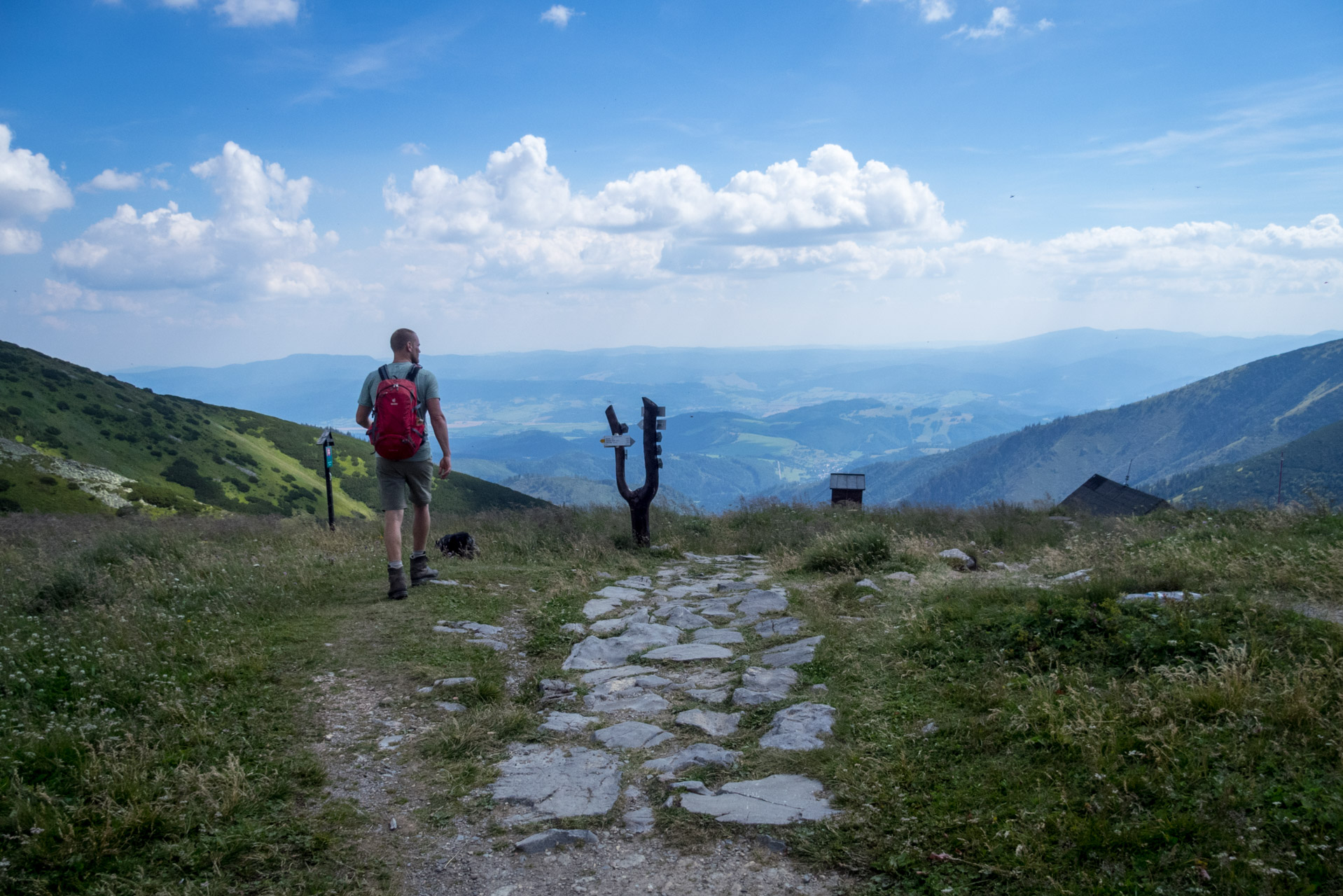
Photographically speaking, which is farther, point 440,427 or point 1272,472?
point 1272,472

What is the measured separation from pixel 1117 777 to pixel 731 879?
1.78 m

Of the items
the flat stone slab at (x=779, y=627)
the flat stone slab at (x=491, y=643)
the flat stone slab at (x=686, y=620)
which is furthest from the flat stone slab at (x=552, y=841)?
the flat stone slab at (x=686, y=620)

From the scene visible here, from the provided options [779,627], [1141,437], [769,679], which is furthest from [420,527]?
[1141,437]

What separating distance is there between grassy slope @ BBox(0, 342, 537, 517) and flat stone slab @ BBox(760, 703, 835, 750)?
2885 centimetres

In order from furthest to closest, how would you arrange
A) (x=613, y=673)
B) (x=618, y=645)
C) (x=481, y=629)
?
(x=481, y=629) < (x=618, y=645) < (x=613, y=673)

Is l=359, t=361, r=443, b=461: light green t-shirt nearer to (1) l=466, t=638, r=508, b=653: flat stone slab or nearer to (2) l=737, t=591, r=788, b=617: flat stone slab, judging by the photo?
(1) l=466, t=638, r=508, b=653: flat stone slab

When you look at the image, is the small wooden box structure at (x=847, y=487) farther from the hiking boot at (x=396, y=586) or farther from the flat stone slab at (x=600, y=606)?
the hiking boot at (x=396, y=586)

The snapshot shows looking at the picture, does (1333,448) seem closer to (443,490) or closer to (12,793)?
(443,490)

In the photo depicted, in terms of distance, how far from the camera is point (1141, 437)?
181 metres

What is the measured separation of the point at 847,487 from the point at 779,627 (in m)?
11.5

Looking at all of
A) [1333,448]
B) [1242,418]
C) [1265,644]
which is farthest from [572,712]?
[1242,418]

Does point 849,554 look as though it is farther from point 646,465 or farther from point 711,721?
point 711,721

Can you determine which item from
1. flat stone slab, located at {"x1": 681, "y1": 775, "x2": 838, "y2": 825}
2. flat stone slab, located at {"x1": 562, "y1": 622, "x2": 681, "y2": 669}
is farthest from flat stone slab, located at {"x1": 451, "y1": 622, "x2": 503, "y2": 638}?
flat stone slab, located at {"x1": 681, "y1": 775, "x2": 838, "y2": 825}

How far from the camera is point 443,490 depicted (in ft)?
200
